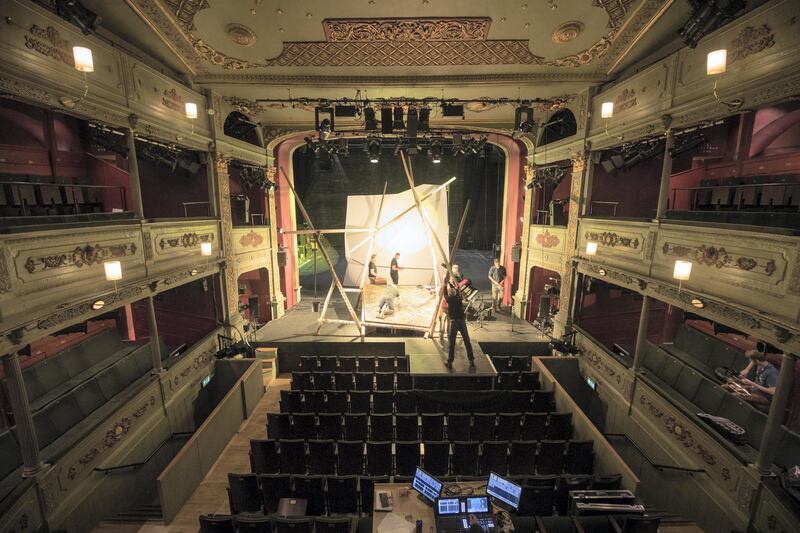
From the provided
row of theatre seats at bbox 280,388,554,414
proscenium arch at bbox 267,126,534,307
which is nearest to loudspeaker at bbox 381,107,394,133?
proscenium arch at bbox 267,126,534,307

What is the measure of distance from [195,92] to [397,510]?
976 cm

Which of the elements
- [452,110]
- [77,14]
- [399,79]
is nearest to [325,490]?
[77,14]

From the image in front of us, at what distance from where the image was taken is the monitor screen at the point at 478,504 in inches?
160

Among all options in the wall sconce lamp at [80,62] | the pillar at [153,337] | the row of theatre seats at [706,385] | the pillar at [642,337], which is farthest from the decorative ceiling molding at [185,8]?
the row of theatre seats at [706,385]

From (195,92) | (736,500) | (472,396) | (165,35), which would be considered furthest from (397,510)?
(195,92)

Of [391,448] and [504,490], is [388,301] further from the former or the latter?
[504,490]

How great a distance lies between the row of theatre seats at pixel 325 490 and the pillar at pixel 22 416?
245 centimetres

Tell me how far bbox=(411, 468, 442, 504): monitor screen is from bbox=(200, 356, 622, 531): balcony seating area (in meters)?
0.55

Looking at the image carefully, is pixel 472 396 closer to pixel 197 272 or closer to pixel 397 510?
pixel 397 510

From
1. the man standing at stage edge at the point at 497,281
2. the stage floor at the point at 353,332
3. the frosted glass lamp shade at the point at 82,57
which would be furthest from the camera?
the man standing at stage edge at the point at 497,281

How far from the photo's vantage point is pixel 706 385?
6.59 meters

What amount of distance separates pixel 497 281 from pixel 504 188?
12.5 feet

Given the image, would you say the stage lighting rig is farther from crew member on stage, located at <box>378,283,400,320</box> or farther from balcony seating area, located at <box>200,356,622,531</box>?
crew member on stage, located at <box>378,283,400,320</box>

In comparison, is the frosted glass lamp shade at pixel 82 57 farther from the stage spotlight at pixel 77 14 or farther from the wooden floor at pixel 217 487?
the wooden floor at pixel 217 487
